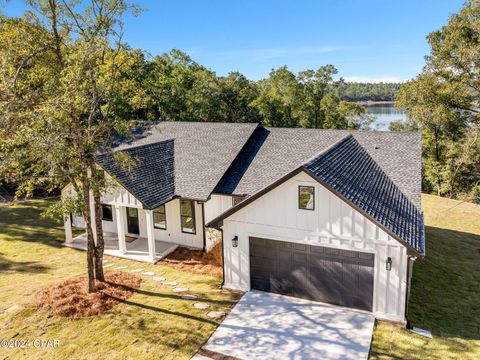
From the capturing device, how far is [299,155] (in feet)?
60.3

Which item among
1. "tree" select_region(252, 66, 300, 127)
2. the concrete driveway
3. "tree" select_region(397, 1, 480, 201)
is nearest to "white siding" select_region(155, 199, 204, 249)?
the concrete driveway

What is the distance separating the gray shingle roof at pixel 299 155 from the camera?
650 inches

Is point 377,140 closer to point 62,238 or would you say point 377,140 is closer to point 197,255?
point 197,255

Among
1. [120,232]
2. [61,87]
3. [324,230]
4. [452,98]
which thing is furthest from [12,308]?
[452,98]

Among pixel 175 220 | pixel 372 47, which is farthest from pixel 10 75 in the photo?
pixel 372 47

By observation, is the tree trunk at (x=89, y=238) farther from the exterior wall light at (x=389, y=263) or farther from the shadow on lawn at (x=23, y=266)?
the exterior wall light at (x=389, y=263)

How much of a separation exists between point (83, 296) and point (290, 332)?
24.4ft

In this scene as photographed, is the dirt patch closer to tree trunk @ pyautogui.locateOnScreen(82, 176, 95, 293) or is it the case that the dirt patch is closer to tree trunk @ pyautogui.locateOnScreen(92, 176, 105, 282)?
tree trunk @ pyautogui.locateOnScreen(92, 176, 105, 282)

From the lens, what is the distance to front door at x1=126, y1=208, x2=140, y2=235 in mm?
19125

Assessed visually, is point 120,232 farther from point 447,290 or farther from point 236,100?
point 236,100

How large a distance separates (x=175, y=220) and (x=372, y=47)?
4737 cm

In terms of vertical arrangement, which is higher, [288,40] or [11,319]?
[288,40]

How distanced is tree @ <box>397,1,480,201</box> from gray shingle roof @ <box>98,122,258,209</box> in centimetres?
2037

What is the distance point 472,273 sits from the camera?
16.5 m
